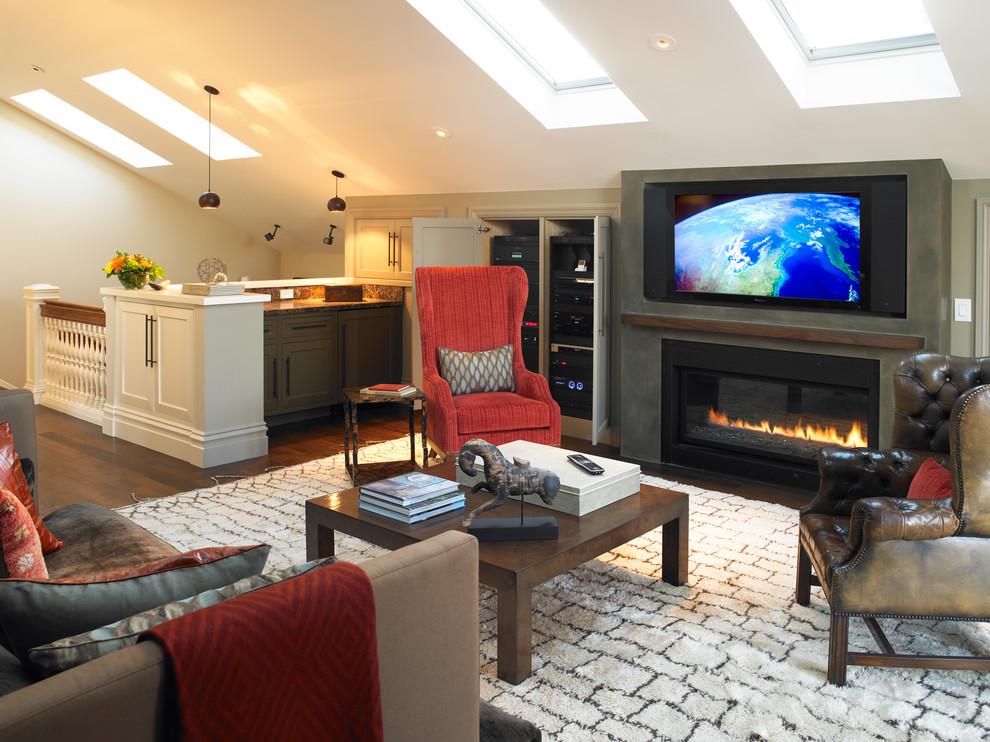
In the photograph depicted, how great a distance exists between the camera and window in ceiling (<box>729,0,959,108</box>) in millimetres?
3830

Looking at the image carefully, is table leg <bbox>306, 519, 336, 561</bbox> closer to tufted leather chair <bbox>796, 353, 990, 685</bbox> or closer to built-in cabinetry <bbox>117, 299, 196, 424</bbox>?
tufted leather chair <bbox>796, 353, 990, 685</bbox>

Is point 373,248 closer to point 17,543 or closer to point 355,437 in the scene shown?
point 355,437

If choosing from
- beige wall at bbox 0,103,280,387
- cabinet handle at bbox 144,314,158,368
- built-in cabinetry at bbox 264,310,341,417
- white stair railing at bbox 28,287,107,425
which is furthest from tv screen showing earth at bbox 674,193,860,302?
beige wall at bbox 0,103,280,387

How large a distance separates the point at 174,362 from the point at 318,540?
2725mm

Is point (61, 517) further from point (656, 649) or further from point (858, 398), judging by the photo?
point (858, 398)

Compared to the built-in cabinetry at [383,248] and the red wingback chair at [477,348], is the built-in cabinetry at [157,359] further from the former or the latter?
the built-in cabinetry at [383,248]

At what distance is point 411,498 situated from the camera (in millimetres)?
2914

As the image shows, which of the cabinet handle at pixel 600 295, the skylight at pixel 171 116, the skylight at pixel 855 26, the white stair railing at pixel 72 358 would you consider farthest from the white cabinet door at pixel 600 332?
the white stair railing at pixel 72 358

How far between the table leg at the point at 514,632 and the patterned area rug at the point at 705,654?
0.04 metres

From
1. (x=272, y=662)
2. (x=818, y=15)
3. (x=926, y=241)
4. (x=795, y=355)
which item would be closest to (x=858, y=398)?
(x=795, y=355)

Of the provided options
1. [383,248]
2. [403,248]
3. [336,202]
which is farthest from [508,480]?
[383,248]

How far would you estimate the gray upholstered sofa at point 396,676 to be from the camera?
109cm

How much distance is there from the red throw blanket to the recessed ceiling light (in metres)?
3.28

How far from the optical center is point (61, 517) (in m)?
2.82
